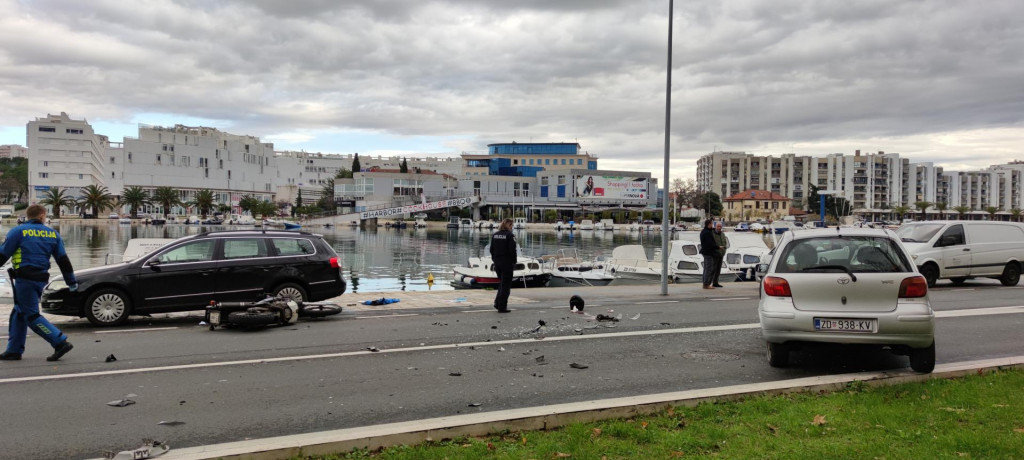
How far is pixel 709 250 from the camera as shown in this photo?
61.1ft

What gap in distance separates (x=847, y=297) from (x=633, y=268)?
84.2 feet

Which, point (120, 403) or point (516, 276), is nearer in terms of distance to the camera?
point (120, 403)

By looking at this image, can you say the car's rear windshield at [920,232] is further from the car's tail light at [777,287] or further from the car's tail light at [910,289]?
the car's tail light at [777,287]

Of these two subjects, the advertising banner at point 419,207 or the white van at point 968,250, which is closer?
the white van at point 968,250

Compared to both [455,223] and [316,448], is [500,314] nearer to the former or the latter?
[316,448]

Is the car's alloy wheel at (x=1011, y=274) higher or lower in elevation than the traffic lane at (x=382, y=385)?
higher

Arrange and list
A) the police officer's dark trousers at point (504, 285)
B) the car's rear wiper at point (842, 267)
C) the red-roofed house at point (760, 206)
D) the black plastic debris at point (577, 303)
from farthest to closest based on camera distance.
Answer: the red-roofed house at point (760, 206) → the black plastic debris at point (577, 303) → the police officer's dark trousers at point (504, 285) → the car's rear wiper at point (842, 267)

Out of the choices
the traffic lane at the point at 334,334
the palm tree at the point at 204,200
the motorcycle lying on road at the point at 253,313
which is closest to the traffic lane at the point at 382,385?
the traffic lane at the point at 334,334

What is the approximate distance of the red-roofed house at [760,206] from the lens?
15312cm

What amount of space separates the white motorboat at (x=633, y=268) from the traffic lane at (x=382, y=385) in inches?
874

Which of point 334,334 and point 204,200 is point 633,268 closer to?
point 334,334

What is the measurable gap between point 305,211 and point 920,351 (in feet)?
472

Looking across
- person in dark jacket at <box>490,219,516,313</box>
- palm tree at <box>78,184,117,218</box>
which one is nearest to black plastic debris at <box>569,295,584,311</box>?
person in dark jacket at <box>490,219,516,313</box>

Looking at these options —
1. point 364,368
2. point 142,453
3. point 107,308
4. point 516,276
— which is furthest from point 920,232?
point 142,453
